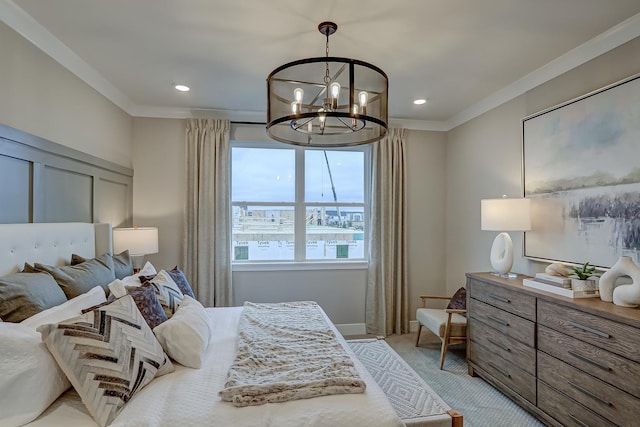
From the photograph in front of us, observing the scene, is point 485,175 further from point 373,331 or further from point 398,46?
point 373,331

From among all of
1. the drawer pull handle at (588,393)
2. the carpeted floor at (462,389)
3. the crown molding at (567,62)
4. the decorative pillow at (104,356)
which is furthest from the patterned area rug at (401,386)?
the crown molding at (567,62)

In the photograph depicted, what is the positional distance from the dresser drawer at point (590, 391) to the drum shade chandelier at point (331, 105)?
75.3 inches

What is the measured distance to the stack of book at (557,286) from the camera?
2.11 meters

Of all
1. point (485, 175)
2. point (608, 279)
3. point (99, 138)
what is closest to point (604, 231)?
point (608, 279)

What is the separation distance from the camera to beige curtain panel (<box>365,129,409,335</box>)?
4027mm

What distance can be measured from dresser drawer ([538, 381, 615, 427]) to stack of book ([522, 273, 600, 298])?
65 cm

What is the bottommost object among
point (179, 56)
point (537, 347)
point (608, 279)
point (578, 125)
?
point (537, 347)

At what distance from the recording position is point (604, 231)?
89.6 inches

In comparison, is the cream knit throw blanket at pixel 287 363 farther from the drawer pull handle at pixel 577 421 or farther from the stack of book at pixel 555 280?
the stack of book at pixel 555 280

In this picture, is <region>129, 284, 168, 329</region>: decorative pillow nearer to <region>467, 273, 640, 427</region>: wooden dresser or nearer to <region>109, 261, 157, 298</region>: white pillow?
<region>109, 261, 157, 298</region>: white pillow

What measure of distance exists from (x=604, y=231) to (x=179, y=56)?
11.4 ft

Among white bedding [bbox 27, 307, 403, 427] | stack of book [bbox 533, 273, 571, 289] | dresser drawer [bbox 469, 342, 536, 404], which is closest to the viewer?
white bedding [bbox 27, 307, 403, 427]

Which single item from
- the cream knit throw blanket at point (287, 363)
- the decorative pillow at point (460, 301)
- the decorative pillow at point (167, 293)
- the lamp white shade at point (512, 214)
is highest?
the lamp white shade at point (512, 214)

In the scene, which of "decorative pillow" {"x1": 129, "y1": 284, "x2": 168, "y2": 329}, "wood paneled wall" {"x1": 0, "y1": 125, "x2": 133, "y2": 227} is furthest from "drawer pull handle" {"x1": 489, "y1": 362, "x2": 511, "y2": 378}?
"wood paneled wall" {"x1": 0, "y1": 125, "x2": 133, "y2": 227}
